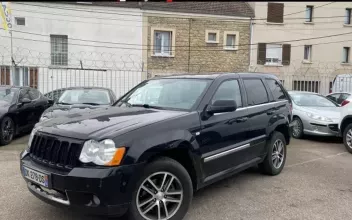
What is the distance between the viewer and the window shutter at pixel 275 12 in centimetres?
2253

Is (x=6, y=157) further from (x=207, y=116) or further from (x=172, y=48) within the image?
(x=172, y=48)

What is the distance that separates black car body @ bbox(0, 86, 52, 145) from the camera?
25.4 feet

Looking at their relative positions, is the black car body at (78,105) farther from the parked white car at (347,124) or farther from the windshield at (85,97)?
the parked white car at (347,124)

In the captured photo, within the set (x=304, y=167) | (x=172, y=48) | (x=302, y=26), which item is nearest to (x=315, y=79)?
→ (x=302, y=26)

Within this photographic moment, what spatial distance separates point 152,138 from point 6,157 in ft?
15.1

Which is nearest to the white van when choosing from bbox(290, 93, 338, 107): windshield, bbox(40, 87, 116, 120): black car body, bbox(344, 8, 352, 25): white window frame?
bbox(290, 93, 338, 107): windshield

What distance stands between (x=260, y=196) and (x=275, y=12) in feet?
68.1

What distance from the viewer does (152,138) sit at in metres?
3.28

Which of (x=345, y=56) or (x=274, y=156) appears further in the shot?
(x=345, y=56)

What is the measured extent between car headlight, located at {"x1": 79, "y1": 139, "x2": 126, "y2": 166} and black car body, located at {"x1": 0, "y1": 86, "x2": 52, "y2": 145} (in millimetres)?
5516

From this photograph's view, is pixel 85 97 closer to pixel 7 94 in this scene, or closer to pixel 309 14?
pixel 7 94

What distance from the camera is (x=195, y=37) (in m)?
21.2

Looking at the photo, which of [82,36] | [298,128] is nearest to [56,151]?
[298,128]

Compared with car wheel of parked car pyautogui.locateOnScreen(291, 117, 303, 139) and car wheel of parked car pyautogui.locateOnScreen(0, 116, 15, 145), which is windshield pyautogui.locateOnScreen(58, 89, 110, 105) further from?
car wheel of parked car pyautogui.locateOnScreen(291, 117, 303, 139)
